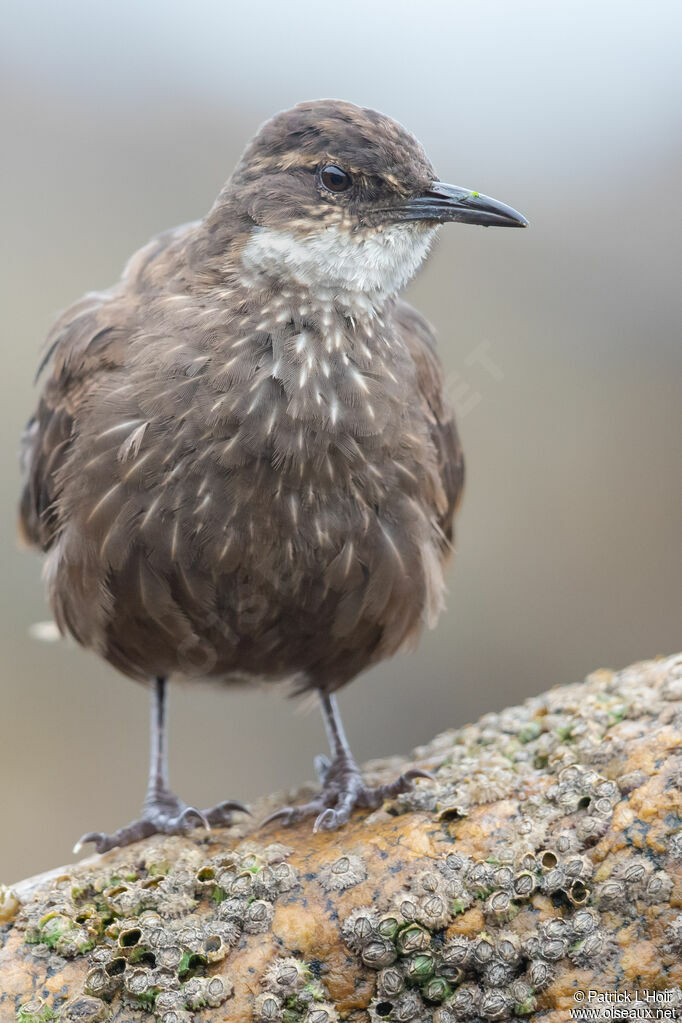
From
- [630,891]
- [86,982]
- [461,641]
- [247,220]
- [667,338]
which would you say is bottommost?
[461,641]

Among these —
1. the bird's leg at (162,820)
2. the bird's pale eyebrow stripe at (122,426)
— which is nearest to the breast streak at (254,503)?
the bird's pale eyebrow stripe at (122,426)

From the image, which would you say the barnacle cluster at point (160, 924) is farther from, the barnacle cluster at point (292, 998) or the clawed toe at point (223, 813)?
the clawed toe at point (223, 813)

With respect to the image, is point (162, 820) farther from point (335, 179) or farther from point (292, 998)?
point (335, 179)

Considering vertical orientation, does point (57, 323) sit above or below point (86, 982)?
above

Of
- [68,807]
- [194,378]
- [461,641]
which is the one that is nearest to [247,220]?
[194,378]

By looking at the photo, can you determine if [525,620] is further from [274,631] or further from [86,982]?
[86,982]

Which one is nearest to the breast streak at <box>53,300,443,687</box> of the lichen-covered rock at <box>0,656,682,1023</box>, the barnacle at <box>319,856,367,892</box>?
the lichen-covered rock at <box>0,656,682,1023</box>

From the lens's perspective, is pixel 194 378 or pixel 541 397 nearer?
pixel 194 378
